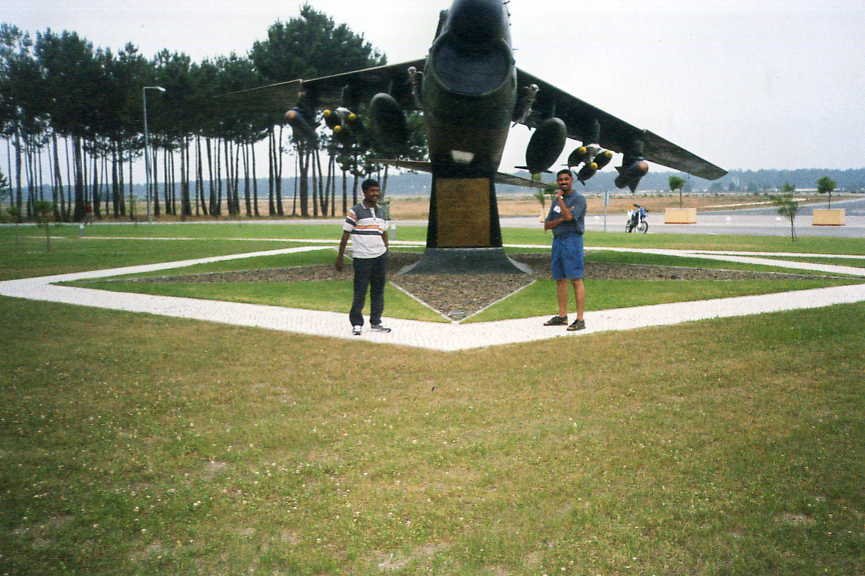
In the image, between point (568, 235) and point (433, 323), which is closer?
point (568, 235)

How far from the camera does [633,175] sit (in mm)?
18391

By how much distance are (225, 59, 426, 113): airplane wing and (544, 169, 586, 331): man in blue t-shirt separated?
31.4 ft

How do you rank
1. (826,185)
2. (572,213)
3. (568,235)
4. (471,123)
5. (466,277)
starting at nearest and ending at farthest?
(572,213), (568,235), (471,123), (466,277), (826,185)

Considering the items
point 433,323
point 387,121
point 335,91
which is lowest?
point 433,323

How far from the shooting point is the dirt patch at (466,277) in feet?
43.6

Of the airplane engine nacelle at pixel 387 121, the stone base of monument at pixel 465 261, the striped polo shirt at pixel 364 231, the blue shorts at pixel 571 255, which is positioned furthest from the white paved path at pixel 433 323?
the airplane engine nacelle at pixel 387 121

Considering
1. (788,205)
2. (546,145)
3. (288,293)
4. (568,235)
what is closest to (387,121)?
(546,145)

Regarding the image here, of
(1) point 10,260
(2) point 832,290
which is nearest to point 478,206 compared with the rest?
(2) point 832,290

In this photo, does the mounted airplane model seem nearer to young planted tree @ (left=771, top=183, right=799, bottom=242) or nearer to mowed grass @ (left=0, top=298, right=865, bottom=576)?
mowed grass @ (left=0, top=298, right=865, bottom=576)

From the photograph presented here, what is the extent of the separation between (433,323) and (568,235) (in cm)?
241

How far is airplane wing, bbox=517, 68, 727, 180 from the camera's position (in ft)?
60.0

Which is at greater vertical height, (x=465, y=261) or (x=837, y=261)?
(x=465, y=261)

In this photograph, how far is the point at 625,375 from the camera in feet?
23.9

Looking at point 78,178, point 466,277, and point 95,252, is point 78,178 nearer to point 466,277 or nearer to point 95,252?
point 95,252
